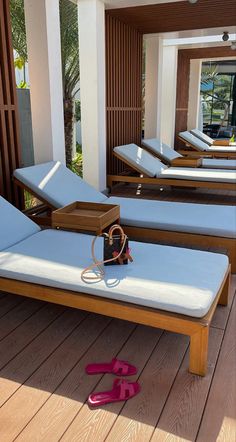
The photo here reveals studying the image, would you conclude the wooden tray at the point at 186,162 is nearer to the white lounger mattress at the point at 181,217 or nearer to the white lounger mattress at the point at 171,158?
the white lounger mattress at the point at 171,158

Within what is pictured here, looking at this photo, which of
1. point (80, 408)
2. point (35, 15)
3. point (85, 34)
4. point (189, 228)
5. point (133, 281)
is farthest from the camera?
point (85, 34)

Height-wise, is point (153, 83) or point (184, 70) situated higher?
point (184, 70)

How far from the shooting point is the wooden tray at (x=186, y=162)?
6.36 meters

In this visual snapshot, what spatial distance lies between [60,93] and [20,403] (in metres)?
3.74

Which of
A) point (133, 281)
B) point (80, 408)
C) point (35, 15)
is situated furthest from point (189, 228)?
point (35, 15)

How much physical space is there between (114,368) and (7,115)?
2.86 meters

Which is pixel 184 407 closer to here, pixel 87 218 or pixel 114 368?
pixel 114 368

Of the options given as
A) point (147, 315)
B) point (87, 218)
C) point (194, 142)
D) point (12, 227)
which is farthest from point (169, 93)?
point (147, 315)

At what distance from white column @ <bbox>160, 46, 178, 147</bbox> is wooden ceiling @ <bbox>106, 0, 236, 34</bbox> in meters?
1.88

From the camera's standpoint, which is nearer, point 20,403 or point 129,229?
point 20,403

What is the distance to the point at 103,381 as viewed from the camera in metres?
1.96

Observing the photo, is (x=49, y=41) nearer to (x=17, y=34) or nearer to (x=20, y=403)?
(x=17, y=34)

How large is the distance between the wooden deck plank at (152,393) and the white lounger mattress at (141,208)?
3.59 ft

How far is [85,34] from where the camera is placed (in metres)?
5.30
